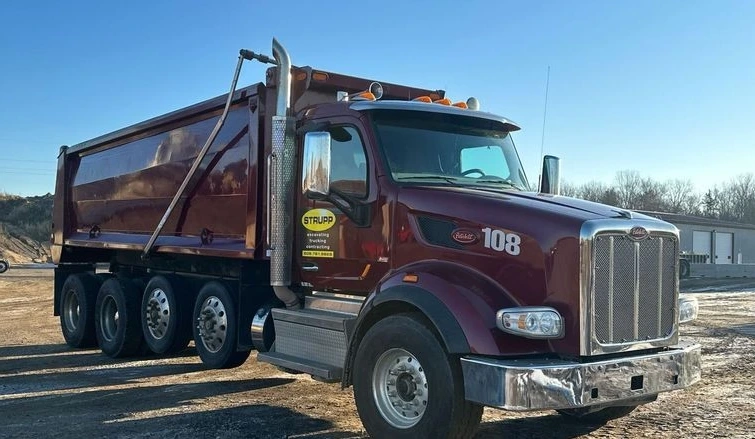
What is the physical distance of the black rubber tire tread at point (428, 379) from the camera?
15.6 ft

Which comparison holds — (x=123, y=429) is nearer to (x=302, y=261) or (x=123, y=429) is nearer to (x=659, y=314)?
(x=302, y=261)

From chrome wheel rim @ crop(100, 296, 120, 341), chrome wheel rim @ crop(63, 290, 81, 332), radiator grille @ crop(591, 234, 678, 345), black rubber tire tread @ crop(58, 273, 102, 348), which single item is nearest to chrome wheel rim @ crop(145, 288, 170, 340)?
chrome wheel rim @ crop(100, 296, 120, 341)

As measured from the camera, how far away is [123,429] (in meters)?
6.06

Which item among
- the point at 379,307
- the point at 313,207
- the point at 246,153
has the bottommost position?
the point at 379,307

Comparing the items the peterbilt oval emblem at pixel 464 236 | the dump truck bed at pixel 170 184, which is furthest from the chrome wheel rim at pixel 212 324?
the peterbilt oval emblem at pixel 464 236

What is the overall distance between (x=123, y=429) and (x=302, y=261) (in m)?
2.14

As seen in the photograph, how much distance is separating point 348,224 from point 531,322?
82.9 inches

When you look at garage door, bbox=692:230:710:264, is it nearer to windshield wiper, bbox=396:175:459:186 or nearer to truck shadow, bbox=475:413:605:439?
truck shadow, bbox=475:413:605:439

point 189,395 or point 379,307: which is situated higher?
point 379,307

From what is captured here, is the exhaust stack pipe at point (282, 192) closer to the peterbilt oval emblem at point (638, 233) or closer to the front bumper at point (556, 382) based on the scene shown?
the front bumper at point (556, 382)

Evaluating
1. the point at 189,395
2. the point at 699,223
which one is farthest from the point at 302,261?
the point at 699,223

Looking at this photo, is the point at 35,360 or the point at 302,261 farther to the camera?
the point at 35,360

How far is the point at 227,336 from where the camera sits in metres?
7.93

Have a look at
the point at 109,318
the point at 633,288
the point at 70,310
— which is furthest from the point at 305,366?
the point at 70,310
